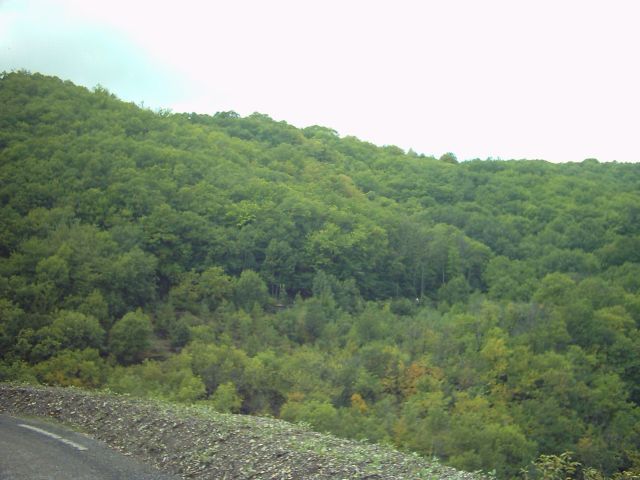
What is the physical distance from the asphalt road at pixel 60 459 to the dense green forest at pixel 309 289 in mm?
11683

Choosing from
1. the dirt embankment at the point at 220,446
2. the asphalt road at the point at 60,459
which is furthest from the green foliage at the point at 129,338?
the asphalt road at the point at 60,459

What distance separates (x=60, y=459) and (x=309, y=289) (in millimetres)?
66755

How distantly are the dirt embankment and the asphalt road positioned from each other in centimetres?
35

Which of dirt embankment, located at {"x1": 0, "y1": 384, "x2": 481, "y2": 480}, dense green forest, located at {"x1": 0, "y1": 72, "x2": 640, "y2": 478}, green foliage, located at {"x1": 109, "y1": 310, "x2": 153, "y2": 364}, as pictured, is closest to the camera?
dirt embankment, located at {"x1": 0, "y1": 384, "x2": 481, "y2": 480}

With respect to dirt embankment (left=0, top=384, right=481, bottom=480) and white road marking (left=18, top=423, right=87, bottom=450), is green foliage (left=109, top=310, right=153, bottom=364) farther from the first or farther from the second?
white road marking (left=18, top=423, right=87, bottom=450)

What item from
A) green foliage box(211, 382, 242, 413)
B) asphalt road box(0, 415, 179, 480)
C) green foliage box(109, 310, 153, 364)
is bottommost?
green foliage box(211, 382, 242, 413)

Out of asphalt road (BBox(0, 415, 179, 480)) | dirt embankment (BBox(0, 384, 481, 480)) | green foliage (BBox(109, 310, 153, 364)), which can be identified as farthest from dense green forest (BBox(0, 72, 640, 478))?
asphalt road (BBox(0, 415, 179, 480))

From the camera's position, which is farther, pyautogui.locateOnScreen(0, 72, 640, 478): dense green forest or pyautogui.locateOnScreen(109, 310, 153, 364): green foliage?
pyautogui.locateOnScreen(109, 310, 153, 364): green foliage

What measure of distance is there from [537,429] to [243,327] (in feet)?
80.1

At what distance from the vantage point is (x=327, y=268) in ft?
252

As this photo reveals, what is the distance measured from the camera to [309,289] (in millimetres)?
75625

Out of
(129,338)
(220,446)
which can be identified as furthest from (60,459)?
(129,338)

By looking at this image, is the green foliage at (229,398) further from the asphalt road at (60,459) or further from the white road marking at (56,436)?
the asphalt road at (60,459)

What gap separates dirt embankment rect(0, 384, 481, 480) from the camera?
8750 mm
